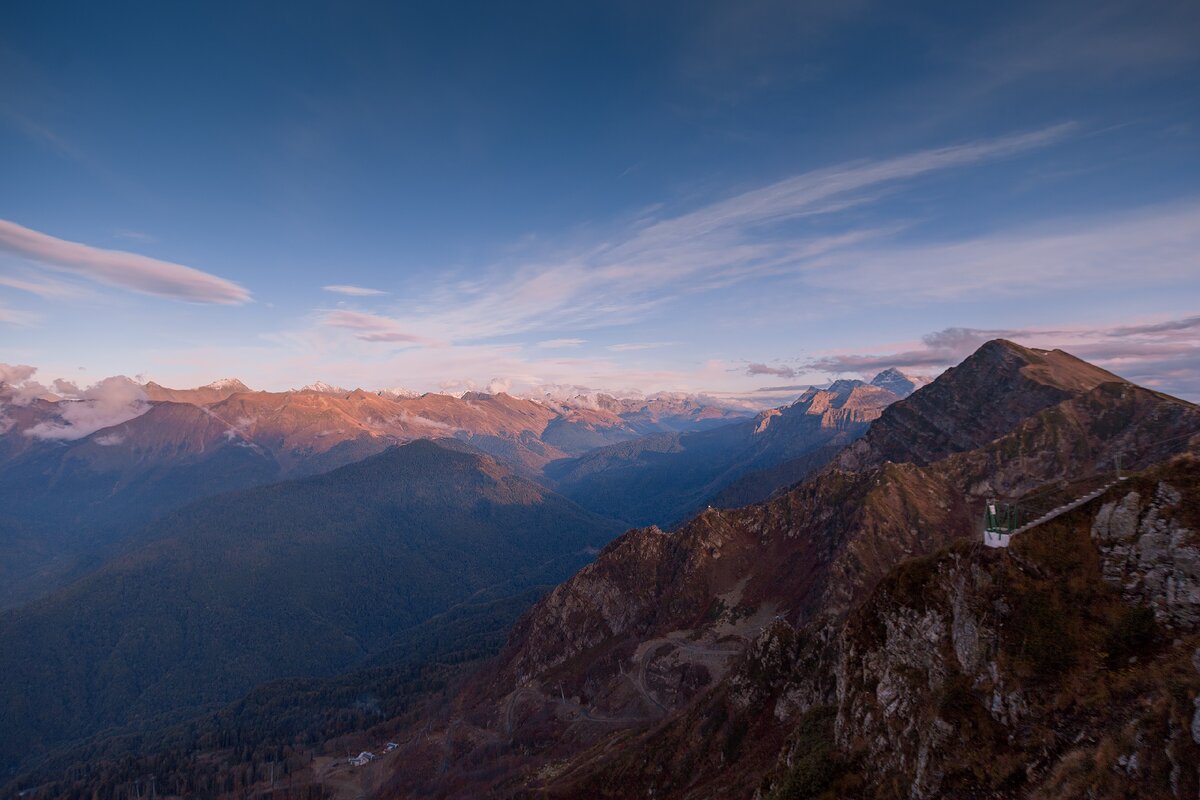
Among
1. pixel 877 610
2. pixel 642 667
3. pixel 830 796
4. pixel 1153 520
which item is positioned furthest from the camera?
pixel 642 667

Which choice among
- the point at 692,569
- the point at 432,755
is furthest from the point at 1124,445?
the point at 432,755

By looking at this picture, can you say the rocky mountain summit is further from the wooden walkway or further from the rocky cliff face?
the wooden walkway

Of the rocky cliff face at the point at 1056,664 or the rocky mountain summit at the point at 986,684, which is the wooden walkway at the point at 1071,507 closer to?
the rocky mountain summit at the point at 986,684

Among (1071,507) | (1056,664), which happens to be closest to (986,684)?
(1056,664)

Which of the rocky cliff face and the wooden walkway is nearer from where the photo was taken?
the rocky cliff face

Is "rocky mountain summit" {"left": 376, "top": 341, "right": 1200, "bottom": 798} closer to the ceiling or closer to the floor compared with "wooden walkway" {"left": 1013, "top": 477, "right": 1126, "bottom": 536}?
closer to the floor

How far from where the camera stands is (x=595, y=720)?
160m

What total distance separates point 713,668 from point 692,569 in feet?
148

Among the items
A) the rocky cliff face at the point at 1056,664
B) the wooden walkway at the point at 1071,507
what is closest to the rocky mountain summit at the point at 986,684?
the rocky cliff face at the point at 1056,664

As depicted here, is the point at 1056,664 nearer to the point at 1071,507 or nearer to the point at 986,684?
the point at 986,684

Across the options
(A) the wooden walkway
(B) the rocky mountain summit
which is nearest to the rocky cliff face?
(B) the rocky mountain summit

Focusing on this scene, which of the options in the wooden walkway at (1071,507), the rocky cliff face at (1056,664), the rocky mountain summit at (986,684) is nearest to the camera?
the rocky cliff face at (1056,664)

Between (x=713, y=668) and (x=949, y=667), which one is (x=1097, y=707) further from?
(x=713, y=668)

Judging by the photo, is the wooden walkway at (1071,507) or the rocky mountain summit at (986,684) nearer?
the rocky mountain summit at (986,684)
